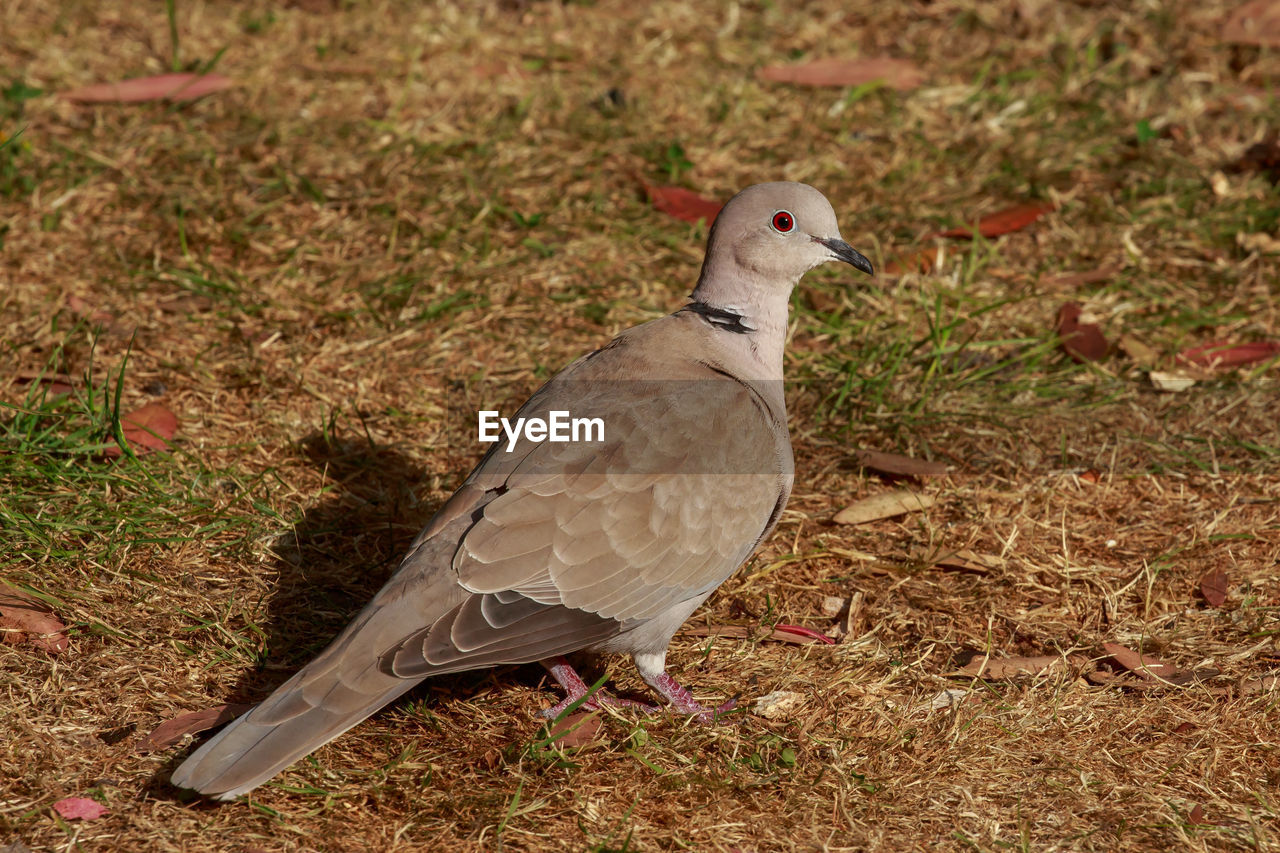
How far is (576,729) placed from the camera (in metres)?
3.34

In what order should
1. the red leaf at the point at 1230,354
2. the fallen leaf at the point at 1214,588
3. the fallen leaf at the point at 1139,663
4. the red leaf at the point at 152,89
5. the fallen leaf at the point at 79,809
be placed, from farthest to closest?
the red leaf at the point at 152,89 < the red leaf at the point at 1230,354 < the fallen leaf at the point at 1214,588 < the fallen leaf at the point at 1139,663 < the fallen leaf at the point at 79,809

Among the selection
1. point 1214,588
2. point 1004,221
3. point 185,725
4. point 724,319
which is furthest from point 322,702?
point 1004,221

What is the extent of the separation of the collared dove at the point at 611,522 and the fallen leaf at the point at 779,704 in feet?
0.58

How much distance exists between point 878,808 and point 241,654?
1.71m

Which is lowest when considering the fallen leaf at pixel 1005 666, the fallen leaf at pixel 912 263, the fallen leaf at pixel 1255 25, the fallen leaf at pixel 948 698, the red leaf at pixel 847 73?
the fallen leaf at pixel 948 698

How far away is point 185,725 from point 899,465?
237 cm

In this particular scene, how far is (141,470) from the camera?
4031 mm

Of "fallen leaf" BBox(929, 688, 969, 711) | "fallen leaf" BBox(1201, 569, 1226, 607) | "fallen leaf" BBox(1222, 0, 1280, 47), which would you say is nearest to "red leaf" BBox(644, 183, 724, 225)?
"fallen leaf" BBox(1201, 569, 1226, 607)

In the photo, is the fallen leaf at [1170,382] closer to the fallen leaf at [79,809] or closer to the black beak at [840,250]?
the black beak at [840,250]

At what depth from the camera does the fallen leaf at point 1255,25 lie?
22.7 ft

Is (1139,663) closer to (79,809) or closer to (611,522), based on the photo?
(611,522)

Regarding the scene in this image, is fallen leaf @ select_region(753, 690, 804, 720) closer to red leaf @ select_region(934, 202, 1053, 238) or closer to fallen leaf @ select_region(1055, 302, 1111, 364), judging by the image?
fallen leaf @ select_region(1055, 302, 1111, 364)

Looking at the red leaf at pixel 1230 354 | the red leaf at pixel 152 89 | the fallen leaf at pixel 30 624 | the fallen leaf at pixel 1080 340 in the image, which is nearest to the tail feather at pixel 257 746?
the fallen leaf at pixel 30 624

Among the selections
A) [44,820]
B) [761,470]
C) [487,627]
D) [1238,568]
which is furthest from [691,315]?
[44,820]
